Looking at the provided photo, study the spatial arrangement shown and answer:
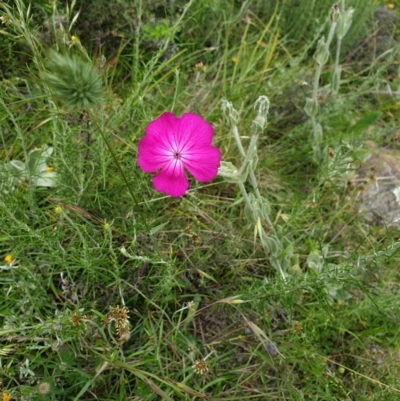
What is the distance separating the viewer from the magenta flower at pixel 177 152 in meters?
1.18

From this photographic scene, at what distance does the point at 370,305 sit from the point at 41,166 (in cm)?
113

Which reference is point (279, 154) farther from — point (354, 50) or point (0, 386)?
point (0, 386)

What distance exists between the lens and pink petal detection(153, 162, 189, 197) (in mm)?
1181

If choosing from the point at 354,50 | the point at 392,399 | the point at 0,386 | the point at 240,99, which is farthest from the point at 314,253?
the point at 354,50

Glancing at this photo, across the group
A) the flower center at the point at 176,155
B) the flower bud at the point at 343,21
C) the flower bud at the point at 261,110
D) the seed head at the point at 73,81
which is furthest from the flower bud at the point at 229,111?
the flower bud at the point at 343,21

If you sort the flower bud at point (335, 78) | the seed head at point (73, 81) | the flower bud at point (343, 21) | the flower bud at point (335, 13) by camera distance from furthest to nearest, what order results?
the flower bud at point (335, 78)
the flower bud at point (343, 21)
the flower bud at point (335, 13)
the seed head at point (73, 81)

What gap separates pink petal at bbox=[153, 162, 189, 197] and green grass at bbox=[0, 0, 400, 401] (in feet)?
0.28

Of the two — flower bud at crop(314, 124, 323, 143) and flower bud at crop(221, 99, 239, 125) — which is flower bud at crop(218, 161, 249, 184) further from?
flower bud at crop(314, 124, 323, 143)

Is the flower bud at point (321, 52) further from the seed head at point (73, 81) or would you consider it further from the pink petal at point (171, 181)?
the seed head at point (73, 81)

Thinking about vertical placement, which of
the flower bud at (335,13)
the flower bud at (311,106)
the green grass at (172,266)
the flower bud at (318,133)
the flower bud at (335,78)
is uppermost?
the flower bud at (335,13)

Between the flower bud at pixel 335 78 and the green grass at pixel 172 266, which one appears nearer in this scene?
the green grass at pixel 172 266

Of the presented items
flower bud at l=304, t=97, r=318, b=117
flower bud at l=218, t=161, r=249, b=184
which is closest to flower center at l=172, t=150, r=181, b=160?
flower bud at l=218, t=161, r=249, b=184

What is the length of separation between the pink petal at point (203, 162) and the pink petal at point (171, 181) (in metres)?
0.03

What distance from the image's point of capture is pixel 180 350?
1.42 metres
